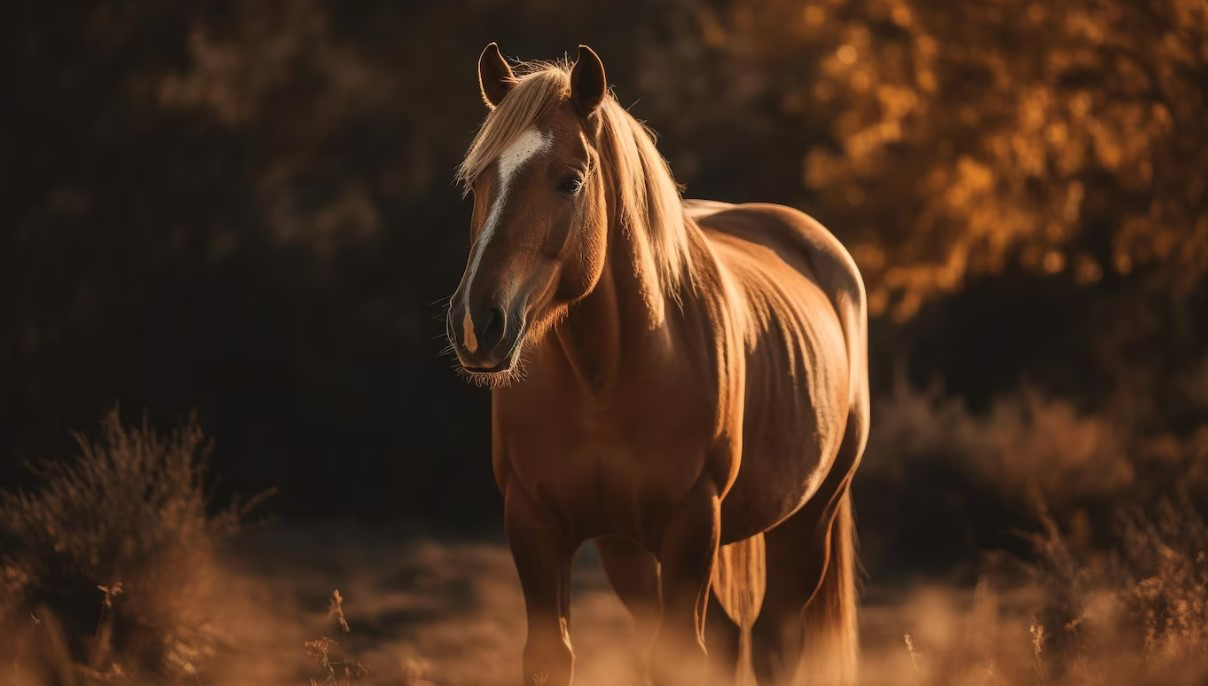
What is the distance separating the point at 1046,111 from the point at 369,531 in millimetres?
5520

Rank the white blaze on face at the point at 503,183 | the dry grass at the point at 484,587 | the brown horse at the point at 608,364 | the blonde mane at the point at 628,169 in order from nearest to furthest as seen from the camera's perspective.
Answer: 1. the white blaze on face at the point at 503,183
2. the brown horse at the point at 608,364
3. the blonde mane at the point at 628,169
4. the dry grass at the point at 484,587

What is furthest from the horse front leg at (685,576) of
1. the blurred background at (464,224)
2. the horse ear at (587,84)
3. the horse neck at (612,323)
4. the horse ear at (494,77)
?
the blurred background at (464,224)

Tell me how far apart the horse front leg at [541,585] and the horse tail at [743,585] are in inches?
35.9

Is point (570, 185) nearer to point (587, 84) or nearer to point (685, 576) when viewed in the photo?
point (587, 84)

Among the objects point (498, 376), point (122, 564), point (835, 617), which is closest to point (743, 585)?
point (835, 617)

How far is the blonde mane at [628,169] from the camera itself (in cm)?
351

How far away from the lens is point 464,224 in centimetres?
1147

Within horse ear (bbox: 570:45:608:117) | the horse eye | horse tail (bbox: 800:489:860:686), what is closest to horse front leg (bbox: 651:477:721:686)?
the horse eye

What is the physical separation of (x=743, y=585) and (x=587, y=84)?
1940 millimetres

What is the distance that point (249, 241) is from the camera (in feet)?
35.5

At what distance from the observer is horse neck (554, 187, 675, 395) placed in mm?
3715

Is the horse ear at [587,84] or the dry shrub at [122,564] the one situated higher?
the horse ear at [587,84]

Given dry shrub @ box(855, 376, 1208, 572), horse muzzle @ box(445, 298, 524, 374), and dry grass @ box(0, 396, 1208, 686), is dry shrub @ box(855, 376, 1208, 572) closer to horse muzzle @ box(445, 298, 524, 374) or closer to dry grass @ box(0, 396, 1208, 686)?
dry grass @ box(0, 396, 1208, 686)

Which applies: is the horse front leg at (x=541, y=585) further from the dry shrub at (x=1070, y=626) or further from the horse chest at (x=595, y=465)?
the dry shrub at (x=1070, y=626)
